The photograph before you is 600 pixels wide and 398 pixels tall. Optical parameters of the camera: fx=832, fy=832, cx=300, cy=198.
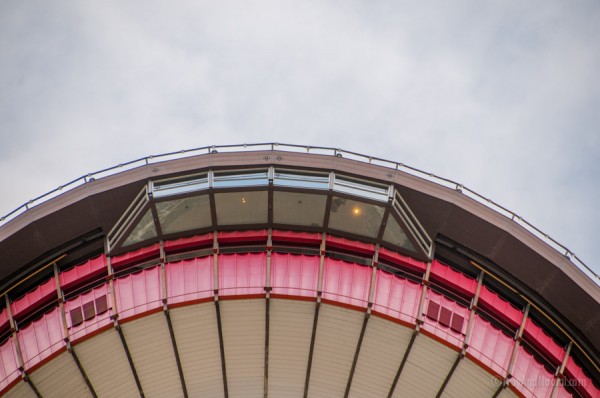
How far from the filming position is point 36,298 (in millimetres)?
41844

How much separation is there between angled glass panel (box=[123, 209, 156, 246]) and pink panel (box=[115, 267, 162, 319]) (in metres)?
1.60

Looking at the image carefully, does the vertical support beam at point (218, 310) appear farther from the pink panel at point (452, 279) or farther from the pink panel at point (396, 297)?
the pink panel at point (452, 279)

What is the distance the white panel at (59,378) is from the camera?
39625 millimetres

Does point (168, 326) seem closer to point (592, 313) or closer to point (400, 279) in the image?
point (400, 279)

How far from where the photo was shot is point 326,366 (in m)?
41.1

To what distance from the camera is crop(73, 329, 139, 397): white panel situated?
39750mm

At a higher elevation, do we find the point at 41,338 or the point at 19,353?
the point at 41,338

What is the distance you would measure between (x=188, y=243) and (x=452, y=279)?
44.1 ft

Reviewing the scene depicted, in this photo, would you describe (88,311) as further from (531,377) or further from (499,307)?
(531,377)

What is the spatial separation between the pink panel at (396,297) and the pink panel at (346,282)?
1.93 ft

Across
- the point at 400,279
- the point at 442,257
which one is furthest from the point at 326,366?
the point at 442,257

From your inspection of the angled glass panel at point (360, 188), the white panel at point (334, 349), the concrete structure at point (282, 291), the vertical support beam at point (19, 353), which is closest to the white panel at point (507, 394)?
the concrete structure at point (282, 291)

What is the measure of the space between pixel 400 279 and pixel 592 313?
9.90m

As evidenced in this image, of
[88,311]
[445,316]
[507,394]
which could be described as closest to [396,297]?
[445,316]
